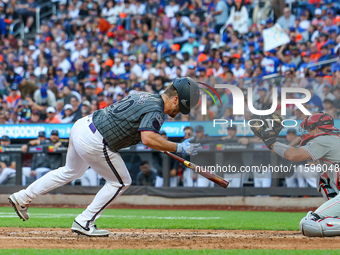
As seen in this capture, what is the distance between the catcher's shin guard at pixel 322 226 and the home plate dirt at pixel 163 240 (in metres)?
0.08

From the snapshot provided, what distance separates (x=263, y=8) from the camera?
17578 mm

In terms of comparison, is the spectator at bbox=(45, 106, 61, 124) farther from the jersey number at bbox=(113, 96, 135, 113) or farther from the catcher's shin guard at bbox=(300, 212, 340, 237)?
the catcher's shin guard at bbox=(300, 212, 340, 237)

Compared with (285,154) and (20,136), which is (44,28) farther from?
(285,154)

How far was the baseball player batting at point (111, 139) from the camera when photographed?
6.09 m

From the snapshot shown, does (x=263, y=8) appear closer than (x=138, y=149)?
No

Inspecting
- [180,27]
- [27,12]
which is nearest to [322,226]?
[180,27]

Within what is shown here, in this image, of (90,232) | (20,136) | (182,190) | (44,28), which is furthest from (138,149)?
(44,28)

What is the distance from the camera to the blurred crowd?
1397 centimetres

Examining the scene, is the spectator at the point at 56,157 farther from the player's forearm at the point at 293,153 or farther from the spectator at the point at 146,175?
the player's forearm at the point at 293,153

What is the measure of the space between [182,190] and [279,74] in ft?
12.5

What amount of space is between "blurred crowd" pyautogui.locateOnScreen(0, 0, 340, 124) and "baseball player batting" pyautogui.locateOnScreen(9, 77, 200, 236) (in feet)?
19.3

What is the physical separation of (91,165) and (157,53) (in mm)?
11722

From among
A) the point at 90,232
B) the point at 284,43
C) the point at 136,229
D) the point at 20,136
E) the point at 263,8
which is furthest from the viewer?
the point at 263,8

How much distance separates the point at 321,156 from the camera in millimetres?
6434
